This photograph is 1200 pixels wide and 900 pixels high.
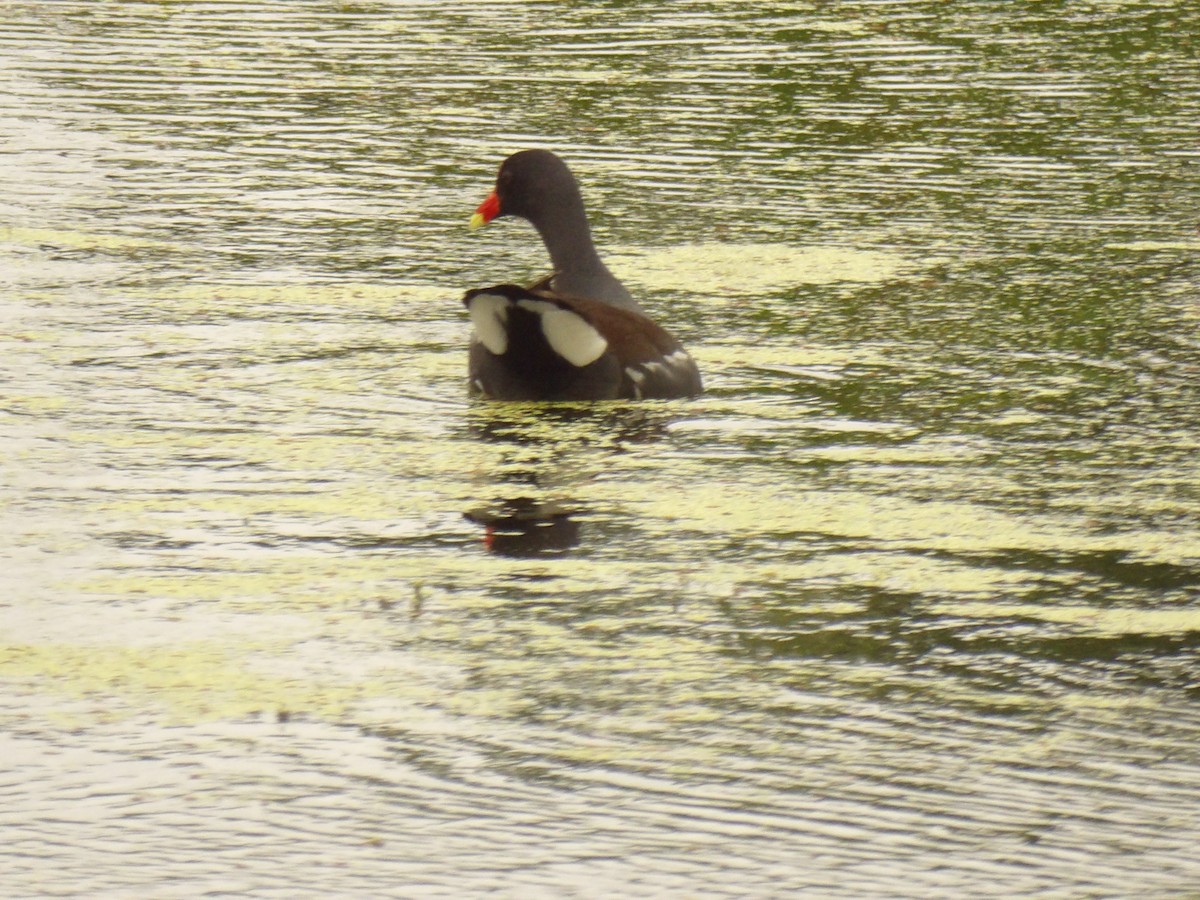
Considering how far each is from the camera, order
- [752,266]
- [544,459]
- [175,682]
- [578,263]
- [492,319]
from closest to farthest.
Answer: [175,682] < [544,459] < [492,319] < [578,263] < [752,266]

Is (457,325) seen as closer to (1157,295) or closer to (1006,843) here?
(1157,295)

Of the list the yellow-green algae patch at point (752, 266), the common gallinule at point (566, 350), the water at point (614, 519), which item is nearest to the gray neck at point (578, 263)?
the common gallinule at point (566, 350)

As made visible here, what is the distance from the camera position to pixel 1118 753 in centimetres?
476

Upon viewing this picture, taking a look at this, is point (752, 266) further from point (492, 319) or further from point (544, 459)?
point (544, 459)

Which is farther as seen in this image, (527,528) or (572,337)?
(572,337)

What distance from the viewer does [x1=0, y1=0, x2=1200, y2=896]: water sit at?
4406 mm

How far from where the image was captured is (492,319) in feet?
25.5

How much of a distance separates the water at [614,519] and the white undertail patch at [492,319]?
231 mm

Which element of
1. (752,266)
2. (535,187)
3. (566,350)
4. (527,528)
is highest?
(535,187)

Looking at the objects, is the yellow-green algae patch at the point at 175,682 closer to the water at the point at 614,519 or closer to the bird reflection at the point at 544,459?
the water at the point at 614,519

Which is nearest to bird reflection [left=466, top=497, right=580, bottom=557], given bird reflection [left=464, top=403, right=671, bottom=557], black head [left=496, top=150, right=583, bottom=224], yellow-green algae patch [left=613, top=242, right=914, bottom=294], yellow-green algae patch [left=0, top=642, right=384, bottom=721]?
bird reflection [left=464, top=403, right=671, bottom=557]

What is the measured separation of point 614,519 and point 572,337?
1368 mm

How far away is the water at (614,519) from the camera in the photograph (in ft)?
14.5

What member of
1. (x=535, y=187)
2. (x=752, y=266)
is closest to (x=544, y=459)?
(x=535, y=187)
